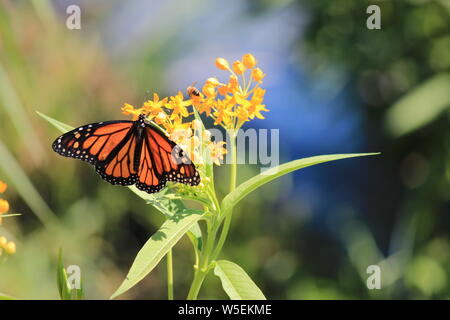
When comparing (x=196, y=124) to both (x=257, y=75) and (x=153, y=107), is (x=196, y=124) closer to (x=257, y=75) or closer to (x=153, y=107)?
(x=153, y=107)

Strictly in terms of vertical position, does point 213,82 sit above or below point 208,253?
above

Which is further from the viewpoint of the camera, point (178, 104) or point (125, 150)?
point (125, 150)

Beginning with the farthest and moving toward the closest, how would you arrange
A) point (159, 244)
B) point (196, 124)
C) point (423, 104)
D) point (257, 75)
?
1. point (423, 104)
2. point (257, 75)
3. point (196, 124)
4. point (159, 244)

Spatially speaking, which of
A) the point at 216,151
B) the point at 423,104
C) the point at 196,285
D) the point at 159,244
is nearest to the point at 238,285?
the point at 196,285

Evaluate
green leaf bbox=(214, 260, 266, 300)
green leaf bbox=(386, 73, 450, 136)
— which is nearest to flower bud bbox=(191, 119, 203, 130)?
green leaf bbox=(214, 260, 266, 300)

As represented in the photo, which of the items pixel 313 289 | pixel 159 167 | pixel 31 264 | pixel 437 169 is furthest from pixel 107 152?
pixel 437 169

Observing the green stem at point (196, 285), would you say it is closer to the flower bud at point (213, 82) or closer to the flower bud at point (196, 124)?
the flower bud at point (196, 124)

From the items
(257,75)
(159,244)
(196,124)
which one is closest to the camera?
(159,244)
